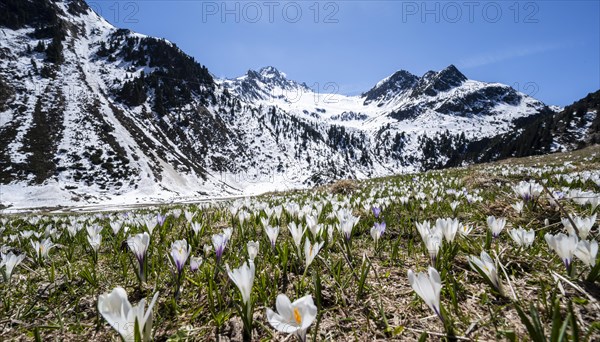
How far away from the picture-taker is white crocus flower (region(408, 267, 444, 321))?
4.25ft

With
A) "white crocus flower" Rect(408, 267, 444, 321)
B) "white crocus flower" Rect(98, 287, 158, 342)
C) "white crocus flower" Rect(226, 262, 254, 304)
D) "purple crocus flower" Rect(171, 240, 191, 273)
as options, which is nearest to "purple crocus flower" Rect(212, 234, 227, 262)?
"purple crocus flower" Rect(171, 240, 191, 273)

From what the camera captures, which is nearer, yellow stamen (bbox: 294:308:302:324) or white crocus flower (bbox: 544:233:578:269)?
yellow stamen (bbox: 294:308:302:324)

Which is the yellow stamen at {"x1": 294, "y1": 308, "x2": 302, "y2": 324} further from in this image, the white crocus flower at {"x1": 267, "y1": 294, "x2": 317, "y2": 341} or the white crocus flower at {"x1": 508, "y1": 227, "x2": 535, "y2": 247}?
the white crocus flower at {"x1": 508, "y1": 227, "x2": 535, "y2": 247}

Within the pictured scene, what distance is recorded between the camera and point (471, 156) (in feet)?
458

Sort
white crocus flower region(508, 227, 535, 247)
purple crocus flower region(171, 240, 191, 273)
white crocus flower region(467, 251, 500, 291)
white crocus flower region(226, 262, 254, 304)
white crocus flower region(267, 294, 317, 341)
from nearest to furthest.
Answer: white crocus flower region(267, 294, 317, 341), white crocus flower region(226, 262, 254, 304), white crocus flower region(467, 251, 500, 291), purple crocus flower region(171, 240, 191, 273), white crocus flower region(508, 227, 535, 247)

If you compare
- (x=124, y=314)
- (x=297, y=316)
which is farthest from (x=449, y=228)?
(x=124, y=314)

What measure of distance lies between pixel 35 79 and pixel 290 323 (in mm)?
99402

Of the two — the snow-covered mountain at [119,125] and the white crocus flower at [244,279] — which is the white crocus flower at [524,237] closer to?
the white crocus flower at [244,279]

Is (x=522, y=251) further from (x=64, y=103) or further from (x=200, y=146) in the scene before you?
(x=200, y=146)

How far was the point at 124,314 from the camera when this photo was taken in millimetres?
1177

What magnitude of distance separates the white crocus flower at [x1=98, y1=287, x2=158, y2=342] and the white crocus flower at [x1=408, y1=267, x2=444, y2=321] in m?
1.10

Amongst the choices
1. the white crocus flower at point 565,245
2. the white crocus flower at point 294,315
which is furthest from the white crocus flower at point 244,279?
the white crocus flower at point 565,245

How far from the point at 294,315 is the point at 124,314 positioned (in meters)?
0.67

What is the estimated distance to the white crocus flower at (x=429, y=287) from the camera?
4.25 feet
